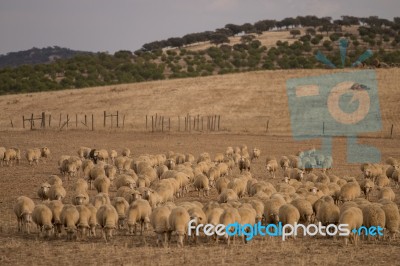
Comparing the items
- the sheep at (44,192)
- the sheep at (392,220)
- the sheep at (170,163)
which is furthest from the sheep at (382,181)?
the sheep at (44,192)

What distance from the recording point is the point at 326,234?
1559 centimetres

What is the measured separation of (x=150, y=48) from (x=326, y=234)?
405ft

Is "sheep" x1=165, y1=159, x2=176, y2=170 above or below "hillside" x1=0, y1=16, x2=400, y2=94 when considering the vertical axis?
below

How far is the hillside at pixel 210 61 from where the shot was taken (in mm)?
87875

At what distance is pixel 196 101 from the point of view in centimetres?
6850

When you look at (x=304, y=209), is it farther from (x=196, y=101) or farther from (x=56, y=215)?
(x=196, y=101)

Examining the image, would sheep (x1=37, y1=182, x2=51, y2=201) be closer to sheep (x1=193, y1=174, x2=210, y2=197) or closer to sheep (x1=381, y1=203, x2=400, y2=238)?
sheep (x1=193, y1=174, x2=210, y2=197)

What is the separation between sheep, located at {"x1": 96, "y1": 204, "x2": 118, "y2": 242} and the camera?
15.1 m

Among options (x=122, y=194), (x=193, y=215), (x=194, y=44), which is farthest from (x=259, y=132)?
(x=194, y=44)

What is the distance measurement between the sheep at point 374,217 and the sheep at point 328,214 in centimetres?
68

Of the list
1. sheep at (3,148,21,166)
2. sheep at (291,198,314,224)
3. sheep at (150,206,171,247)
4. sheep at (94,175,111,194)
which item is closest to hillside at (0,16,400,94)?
sheep at (3,148,21,166)

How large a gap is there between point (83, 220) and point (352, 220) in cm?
637

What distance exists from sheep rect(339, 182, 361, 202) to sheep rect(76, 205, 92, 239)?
27.9ft

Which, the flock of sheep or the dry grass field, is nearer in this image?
the dry grass field
